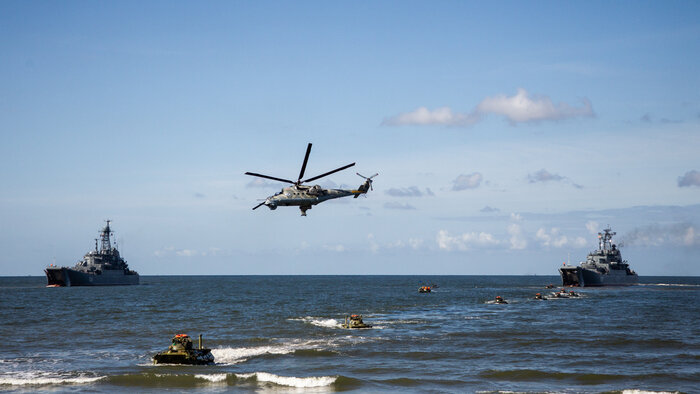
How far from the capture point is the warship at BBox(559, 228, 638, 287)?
456 ft

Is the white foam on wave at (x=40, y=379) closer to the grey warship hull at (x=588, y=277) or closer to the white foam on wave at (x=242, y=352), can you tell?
the white foam on wave at (x=242, y=352)

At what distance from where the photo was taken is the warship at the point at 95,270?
142 metres

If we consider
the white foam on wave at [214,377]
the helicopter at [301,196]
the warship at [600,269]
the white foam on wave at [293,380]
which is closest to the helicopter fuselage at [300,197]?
the helicopter at [301,196]

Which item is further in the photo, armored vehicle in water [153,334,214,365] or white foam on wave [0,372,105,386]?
armored vehicle in water [153,334,214,365]

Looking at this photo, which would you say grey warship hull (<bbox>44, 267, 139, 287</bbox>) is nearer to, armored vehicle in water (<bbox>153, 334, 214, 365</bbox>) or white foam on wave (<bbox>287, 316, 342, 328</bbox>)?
white foam on wave (<bbox>287, 316, 342, 328</bbox>)

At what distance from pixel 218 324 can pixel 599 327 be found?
36.1 metres

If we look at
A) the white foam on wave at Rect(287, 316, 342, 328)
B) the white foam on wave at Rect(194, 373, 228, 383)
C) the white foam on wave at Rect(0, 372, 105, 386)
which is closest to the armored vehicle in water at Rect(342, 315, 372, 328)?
the white foam on wave at Rect(287, 316, 342, 328)

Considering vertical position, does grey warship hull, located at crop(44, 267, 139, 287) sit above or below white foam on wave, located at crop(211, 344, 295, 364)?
above

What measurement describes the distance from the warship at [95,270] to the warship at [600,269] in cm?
9734

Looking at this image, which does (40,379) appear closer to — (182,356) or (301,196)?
(182,356)

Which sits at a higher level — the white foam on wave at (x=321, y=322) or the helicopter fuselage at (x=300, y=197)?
the helicopter fuselage at (x=300, y=197)

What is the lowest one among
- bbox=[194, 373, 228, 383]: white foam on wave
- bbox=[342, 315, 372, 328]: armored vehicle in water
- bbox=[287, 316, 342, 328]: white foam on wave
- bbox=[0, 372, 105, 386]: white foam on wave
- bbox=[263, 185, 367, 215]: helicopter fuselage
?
bbox=[194, 373, 228, 383]: white foam on wave

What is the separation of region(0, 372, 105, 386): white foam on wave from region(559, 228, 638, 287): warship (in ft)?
384

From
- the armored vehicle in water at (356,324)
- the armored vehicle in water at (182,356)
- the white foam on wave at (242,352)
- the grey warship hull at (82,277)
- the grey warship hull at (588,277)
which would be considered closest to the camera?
the armored vehicle in water at (182,356)
